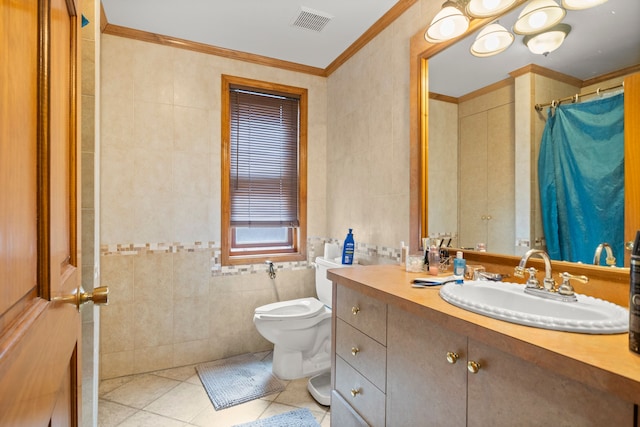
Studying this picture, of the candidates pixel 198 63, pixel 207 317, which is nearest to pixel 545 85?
pixel 198 63

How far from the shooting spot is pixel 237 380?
220 centimetres

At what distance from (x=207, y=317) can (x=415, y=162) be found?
185 cm

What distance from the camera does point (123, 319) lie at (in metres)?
2.25

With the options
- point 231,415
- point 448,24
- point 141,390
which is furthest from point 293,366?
point 448,24

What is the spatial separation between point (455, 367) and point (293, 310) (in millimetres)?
1529

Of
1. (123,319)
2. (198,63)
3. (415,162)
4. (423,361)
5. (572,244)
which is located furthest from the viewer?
(198,63)

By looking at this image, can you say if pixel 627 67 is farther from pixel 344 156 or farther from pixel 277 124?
pixel 277 124

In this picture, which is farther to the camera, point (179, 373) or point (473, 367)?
point (179, 373)

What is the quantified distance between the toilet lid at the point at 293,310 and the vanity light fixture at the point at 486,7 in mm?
1817

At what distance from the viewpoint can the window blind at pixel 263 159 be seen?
2617mm

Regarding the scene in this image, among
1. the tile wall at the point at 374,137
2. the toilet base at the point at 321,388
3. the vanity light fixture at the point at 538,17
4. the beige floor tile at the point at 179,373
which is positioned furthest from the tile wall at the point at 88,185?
the vanity light fixture at the point at 538,17

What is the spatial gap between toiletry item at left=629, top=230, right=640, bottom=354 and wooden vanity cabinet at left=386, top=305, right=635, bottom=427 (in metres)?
0.13

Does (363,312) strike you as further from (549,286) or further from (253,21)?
(253,21)


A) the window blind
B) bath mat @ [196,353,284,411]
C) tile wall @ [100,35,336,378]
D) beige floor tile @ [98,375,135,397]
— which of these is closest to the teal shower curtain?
bath mat @ [196,353,284,411]
